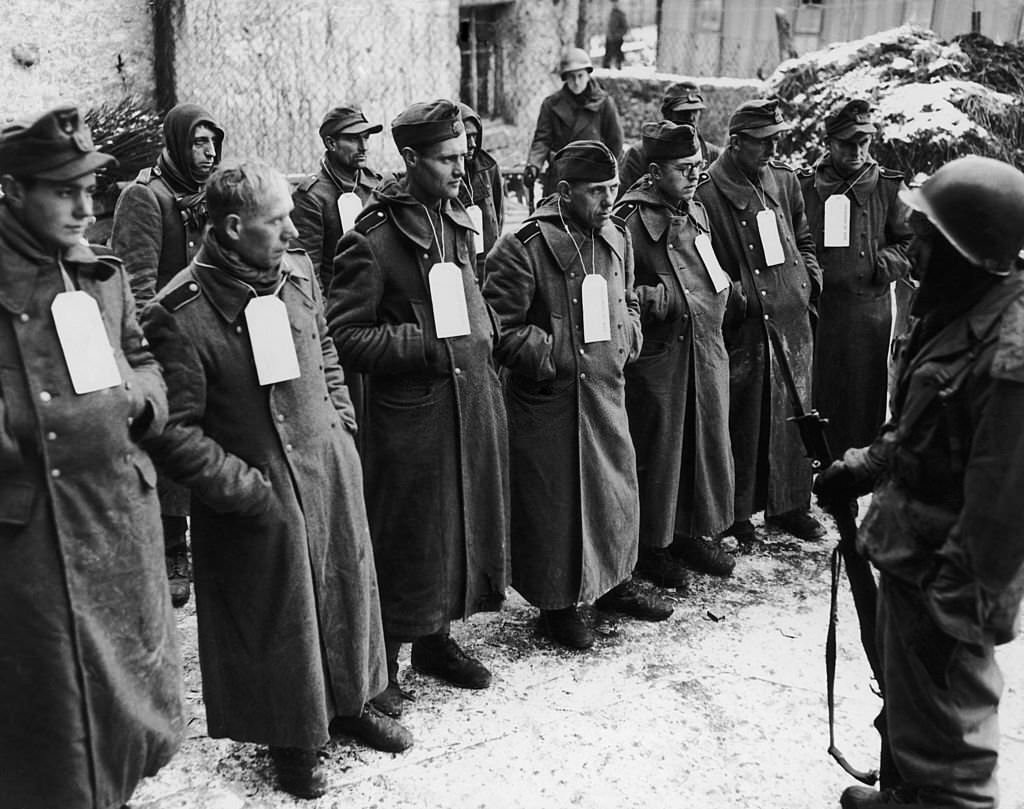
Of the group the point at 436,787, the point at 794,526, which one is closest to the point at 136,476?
the point at 436,787

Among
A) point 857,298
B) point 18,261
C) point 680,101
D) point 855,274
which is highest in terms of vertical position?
point 680,101

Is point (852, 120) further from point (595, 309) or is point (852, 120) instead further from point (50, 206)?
point (50, 206)

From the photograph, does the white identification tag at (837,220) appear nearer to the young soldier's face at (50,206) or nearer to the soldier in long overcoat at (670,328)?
the soldier in long overcoat at (670,328)

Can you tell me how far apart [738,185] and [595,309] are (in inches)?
54.9

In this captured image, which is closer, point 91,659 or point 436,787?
point 91,659

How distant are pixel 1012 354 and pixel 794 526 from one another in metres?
3.31

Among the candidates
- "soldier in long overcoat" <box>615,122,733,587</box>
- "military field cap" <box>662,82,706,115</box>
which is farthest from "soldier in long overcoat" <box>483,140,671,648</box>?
"military field cap" <box>662,82,706,115</box>

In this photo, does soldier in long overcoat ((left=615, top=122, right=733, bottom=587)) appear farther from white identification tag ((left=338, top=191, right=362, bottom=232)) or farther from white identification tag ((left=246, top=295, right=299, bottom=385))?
white identification tag ((left=246, top=295, right=299, bottom=385))

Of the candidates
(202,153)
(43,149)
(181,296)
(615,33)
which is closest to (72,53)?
(202,153)

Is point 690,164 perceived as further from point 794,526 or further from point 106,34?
point 106,34

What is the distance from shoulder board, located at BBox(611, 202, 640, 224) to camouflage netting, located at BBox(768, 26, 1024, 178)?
3946mm

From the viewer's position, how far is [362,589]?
12.1 ft

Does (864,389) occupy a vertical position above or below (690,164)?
below

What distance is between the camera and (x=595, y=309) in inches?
177
